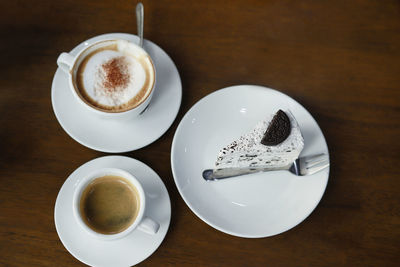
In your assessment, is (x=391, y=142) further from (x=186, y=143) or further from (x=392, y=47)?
(x=186, y=143)

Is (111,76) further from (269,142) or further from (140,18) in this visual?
(269,142)

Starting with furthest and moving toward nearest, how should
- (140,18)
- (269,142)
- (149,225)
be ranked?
(140,18) → (269,142) → (149,225)

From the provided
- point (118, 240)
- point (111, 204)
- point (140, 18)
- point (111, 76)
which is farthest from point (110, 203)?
point (140, 18)

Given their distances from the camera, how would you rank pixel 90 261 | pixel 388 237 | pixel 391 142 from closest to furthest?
pixel 90 261, pixel 388 237, pixel 391 142

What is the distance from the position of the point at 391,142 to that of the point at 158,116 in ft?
2.74

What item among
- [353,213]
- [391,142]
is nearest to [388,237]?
[353,213]

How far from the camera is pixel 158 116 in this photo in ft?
4.01

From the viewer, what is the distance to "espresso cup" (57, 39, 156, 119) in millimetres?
1153

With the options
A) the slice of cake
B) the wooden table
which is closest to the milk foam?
the wooden table

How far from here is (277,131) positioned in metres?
1.13

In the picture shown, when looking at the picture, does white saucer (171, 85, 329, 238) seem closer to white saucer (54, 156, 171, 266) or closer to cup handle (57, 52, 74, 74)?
white saucer (54, 156, 171, 266)

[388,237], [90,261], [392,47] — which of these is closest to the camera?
[90,261]

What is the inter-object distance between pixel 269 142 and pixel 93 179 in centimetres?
55

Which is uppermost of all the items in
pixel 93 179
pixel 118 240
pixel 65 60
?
pixel 65 60
